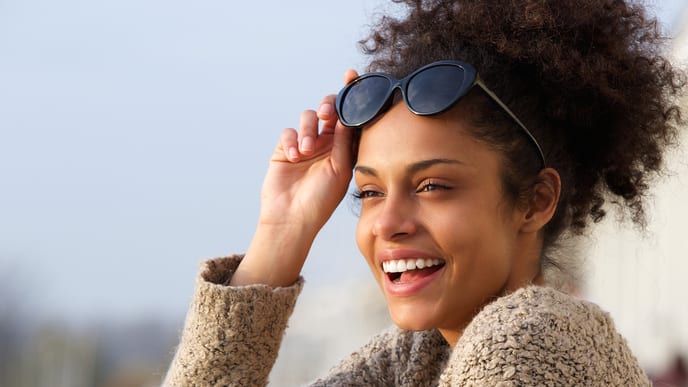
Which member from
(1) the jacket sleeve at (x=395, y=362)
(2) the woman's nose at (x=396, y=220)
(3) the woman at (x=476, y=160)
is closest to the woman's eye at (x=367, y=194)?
(3) the woman at (x=476, y=160)

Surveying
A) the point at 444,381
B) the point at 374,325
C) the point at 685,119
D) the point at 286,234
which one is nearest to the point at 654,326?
the point at 374,325

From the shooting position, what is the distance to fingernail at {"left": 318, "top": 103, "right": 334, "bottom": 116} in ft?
9.60

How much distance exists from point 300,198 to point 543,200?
2.60 feet

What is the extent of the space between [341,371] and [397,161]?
81 centimetres

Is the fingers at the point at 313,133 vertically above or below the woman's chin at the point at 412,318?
above

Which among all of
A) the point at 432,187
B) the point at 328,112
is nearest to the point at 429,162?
the point at 432,187

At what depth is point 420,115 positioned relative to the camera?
2.51 meters

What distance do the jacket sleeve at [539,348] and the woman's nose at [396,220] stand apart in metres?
0.39

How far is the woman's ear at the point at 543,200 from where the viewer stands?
2.56 m

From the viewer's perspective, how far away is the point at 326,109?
293 cm

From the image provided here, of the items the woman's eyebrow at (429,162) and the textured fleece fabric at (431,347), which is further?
the woman's eyebrow at (429,162)

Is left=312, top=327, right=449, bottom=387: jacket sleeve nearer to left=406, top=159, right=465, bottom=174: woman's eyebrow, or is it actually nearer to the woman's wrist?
the woman's wrist

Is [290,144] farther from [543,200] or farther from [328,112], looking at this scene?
[543,200]

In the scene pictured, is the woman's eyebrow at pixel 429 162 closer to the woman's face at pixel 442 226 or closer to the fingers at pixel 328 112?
the woman's face at pixel 442 226
